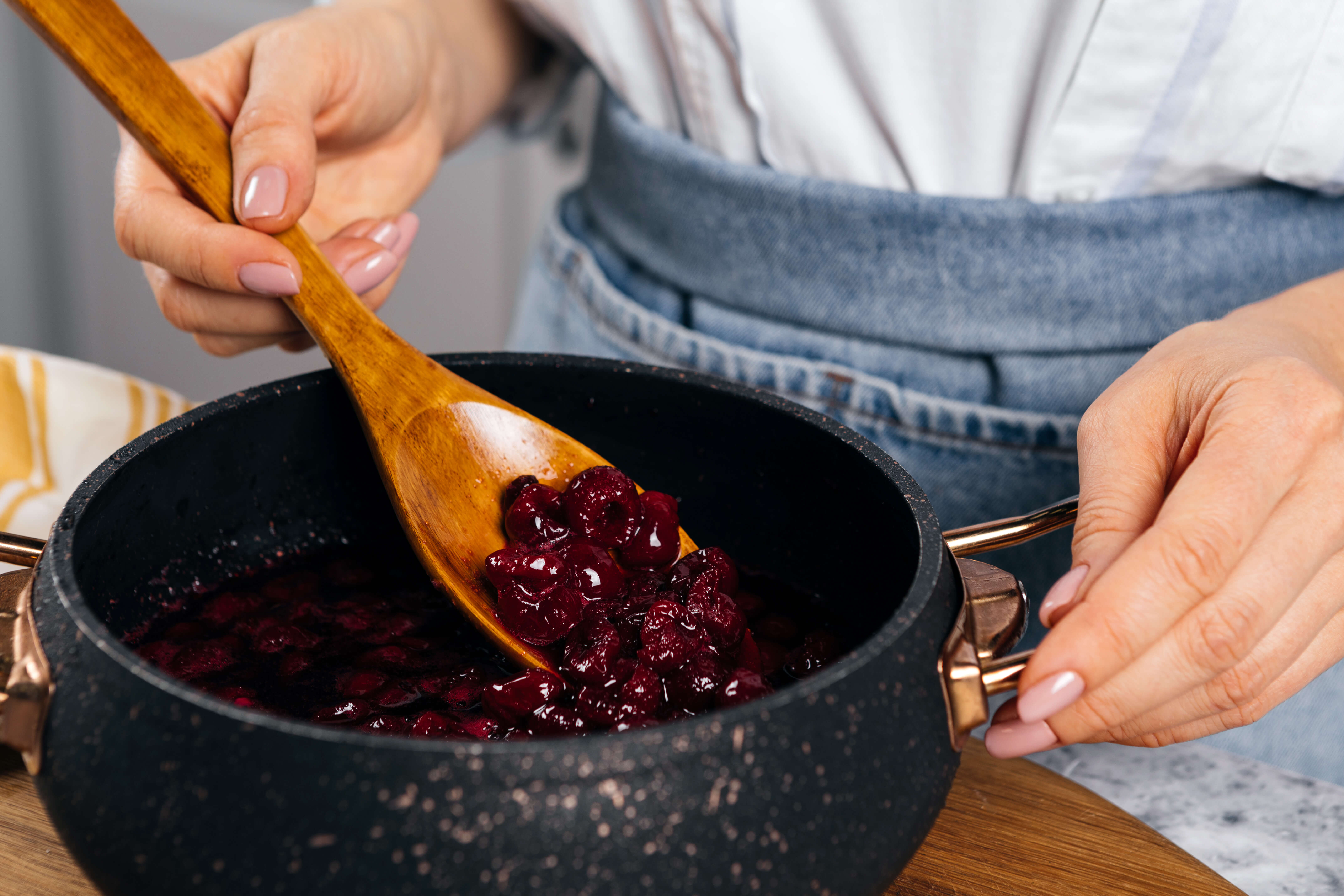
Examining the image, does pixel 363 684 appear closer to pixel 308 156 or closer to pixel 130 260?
pixel 308 156

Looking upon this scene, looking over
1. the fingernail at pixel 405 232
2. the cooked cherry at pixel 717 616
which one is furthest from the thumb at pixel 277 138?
the cooked cherry at pixel 717 616

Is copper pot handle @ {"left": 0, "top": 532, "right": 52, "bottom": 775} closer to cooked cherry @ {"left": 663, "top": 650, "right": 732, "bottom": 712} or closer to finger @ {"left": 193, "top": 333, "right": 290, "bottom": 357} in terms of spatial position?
cooked cherry @ {"left": 663, "top": 650, "right": 732, "bottom": 712}

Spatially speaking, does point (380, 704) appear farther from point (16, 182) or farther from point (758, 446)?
point (16, 182)

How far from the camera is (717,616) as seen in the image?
70 centimetres

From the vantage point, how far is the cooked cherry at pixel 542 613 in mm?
729

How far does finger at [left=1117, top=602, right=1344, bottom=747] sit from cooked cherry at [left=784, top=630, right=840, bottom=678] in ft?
0.69

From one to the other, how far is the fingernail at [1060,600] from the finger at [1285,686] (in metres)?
0.16

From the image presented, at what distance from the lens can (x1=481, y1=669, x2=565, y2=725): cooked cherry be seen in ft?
2.15

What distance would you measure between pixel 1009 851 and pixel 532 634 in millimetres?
343

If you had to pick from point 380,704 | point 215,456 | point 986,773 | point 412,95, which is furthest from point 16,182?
point 986,773

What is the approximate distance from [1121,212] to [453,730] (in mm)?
781

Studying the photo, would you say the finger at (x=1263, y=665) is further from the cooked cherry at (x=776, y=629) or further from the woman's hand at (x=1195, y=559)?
the cooked cherry at (x=776, y=629)

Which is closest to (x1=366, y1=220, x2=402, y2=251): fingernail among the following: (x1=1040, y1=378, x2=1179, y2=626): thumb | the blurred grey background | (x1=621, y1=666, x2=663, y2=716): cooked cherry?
(x1=621, y1=666, x2=663, y2=716): cooked cherry

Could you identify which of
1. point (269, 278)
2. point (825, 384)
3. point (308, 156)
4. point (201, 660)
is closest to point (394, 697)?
point (201, 660)
